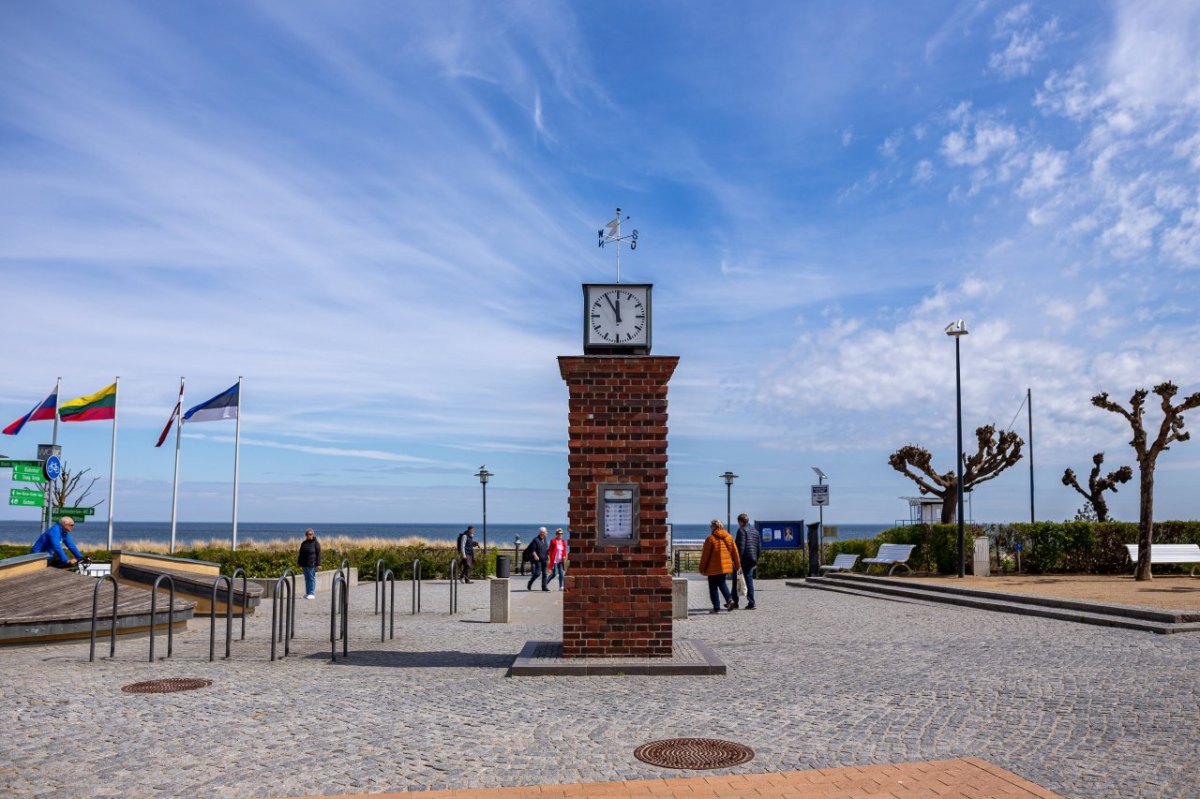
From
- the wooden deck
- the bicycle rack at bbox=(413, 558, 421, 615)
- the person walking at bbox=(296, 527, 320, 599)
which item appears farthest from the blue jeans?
the wooden deck

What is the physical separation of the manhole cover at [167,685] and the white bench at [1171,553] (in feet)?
71.6

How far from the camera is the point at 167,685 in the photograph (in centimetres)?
891

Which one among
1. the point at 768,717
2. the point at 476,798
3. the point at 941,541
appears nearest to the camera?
the point at 476,798

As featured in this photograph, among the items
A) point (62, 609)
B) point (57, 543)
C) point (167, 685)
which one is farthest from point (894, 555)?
point (167, 685)

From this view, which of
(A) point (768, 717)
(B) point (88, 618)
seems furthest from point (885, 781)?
(B) point (88, 618)

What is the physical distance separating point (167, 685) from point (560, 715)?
4.01 meters

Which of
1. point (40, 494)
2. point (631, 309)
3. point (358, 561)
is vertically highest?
point (631, 309)

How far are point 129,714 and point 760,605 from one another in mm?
13265

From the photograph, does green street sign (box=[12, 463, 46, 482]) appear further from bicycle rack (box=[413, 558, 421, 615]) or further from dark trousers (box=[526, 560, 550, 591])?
dark trousers (box=[526, 560, 550, 591])

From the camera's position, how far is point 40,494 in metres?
22.6

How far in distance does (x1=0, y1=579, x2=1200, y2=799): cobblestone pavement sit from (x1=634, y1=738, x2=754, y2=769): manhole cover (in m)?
0.13

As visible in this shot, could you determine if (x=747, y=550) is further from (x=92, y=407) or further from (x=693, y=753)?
(x=92, y=407)

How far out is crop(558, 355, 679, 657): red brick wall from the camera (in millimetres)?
9984

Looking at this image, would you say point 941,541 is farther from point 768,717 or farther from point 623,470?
point 768,717
